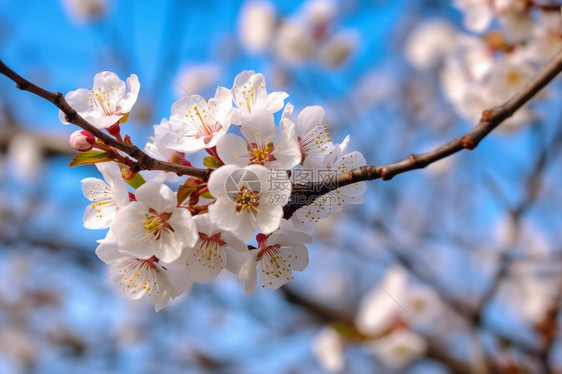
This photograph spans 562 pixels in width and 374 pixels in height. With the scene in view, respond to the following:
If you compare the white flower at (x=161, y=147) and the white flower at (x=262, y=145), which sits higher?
the white flower at (x=161, y=147)

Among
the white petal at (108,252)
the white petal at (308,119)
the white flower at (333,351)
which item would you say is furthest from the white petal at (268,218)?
the white flower at (333,351)

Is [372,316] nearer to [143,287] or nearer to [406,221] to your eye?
[143,287]

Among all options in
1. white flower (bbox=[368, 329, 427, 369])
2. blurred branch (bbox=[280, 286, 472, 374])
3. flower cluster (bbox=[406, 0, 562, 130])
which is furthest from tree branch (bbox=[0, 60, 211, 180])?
white flower (bbox=[368, 329, 427, 369])

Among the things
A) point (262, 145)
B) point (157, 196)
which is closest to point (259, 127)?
point (262, 145)

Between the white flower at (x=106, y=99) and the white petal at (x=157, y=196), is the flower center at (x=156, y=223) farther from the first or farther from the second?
the white flower at (x=106, y=99)

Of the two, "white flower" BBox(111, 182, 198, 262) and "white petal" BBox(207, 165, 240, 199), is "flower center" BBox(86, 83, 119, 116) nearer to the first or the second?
"white flower" BBox(111, 182, 198, 262)

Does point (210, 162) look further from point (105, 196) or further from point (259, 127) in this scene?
point (105, 196)

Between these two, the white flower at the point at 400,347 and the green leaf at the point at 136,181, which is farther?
the white flower at the point at 400,347
